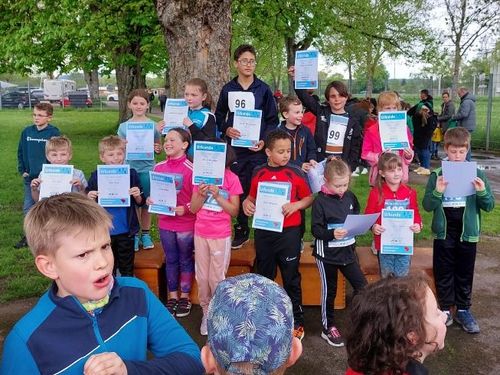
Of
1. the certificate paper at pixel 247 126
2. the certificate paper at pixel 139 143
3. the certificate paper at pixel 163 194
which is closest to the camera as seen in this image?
the certificate paper at pixel 163 194

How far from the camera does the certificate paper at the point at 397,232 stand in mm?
4384

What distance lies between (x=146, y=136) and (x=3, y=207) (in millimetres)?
4946

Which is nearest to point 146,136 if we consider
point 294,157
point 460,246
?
point 294,157

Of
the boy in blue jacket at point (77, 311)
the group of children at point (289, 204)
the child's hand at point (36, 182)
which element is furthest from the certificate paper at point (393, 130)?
the boy in blue jacket at point (77, 311)

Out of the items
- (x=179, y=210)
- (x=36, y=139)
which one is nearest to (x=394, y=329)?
(x=179, y=210)

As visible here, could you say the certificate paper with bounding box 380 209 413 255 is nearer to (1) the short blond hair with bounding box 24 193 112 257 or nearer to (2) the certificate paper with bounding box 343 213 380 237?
(2) the certificate paper with bounding box 343 213 380 237

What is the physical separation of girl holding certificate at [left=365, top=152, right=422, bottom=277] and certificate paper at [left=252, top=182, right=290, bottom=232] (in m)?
0.85

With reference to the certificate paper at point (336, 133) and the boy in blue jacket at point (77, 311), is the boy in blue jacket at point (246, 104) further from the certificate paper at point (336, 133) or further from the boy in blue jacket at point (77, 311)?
the boy in blue jacket at point (77, 311)

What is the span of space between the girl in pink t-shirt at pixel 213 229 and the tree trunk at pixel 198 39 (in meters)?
2.44

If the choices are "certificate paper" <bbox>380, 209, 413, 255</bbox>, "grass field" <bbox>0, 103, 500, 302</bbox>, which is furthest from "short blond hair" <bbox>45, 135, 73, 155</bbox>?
"certificate paper" <bbox>380, 209, 413, 255</bbox>

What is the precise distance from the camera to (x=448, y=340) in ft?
14.5

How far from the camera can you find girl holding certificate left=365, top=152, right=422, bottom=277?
4.39 metres

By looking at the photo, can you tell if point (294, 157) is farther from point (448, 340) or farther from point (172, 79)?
point (172, 79)

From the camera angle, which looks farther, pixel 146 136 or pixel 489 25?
pixel 489 25
